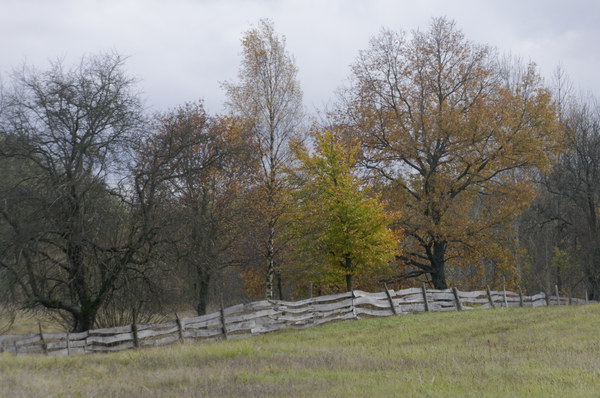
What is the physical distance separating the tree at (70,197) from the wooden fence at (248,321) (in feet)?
3.72

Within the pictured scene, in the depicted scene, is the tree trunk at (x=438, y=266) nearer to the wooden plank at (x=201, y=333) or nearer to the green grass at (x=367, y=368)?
the green grass at (x=367, y=368)

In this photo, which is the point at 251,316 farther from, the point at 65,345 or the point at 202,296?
the point at 65,345

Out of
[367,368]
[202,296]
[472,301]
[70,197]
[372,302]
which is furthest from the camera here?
[472,301]

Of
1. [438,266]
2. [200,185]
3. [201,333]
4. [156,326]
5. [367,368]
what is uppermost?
[200,185]

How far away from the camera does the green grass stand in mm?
9141

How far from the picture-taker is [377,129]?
29.6 m

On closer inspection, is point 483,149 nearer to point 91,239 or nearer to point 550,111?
point 550,111

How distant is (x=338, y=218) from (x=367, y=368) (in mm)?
14143

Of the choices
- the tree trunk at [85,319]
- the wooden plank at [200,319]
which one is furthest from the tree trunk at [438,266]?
the tree trunk at [85,319]

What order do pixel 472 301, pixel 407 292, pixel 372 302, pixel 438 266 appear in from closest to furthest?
pixel 372 302
pixel 407 292
pixel 472 301
pixel 438 266

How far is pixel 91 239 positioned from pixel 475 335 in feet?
39.5

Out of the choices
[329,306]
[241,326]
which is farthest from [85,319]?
[329,306]

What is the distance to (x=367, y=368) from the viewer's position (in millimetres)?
11680

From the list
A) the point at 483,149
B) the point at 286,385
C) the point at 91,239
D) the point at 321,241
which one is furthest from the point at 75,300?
the point at 483,149
